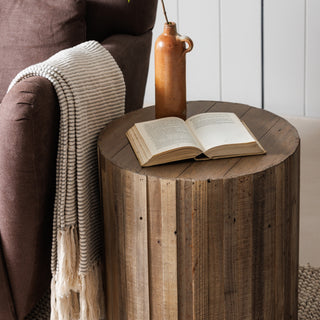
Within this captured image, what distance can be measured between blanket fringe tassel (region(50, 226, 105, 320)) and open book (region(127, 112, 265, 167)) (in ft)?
0.91

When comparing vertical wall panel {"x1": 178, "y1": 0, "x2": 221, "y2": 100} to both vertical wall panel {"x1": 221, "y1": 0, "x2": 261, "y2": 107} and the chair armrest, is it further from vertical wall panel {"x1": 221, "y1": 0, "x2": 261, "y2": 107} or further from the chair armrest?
the chair armrest

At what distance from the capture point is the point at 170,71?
4.84ft

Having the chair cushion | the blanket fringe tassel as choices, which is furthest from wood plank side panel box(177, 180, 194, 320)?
the chair cushion

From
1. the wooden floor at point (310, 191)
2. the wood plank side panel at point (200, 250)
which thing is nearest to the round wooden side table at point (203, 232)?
the wood plank side panel at point (200, 250)

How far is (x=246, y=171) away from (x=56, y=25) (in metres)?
0.86

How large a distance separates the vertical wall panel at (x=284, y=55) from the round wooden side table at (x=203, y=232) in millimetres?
1466

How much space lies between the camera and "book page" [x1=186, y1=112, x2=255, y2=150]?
4.48ft

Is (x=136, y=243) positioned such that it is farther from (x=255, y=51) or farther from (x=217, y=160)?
(x=255, y=51)

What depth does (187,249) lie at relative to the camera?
1293mm

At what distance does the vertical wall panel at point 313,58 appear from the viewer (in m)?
2.72

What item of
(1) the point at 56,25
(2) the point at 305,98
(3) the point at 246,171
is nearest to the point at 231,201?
(3) the point at 246,171

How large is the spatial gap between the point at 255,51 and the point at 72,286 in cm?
174

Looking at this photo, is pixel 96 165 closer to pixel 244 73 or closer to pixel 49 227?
pixel 49 227

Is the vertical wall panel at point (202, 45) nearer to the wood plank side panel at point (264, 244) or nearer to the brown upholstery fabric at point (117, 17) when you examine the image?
the brown upholstery fabric at point (117, 17)
